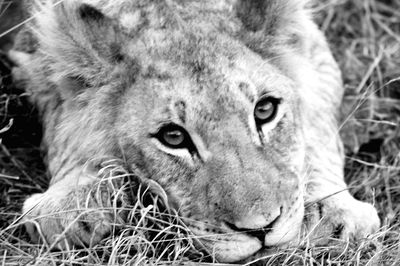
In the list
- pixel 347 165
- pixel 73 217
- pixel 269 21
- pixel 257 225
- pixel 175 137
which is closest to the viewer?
pixel 257 225

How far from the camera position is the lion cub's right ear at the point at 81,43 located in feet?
12.1

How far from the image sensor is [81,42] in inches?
145

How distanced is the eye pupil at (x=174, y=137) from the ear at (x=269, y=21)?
0.57 m

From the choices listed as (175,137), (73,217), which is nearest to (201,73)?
(175,137)

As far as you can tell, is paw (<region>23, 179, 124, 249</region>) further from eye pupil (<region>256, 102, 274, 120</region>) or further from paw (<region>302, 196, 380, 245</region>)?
paw (<region>302, 196, 380, 245</region>)

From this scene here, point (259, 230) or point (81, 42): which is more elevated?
point (81, 42)

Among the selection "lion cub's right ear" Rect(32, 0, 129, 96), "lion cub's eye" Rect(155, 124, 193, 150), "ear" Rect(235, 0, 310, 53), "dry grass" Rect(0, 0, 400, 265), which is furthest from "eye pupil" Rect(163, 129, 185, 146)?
"ear" Rect(235, 0, 310, 53)

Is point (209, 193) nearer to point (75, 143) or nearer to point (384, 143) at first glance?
point (75, 143)

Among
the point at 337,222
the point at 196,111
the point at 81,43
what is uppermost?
the point at 81,43

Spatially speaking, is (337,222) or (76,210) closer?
(76,210)

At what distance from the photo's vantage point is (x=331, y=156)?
14.1 ft

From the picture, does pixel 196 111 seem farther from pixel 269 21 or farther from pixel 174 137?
pixel 269 21

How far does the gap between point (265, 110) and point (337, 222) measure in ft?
2.01

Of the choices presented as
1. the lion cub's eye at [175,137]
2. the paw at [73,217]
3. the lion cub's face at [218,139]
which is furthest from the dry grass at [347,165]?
the lion cub's eye at [175,137]
